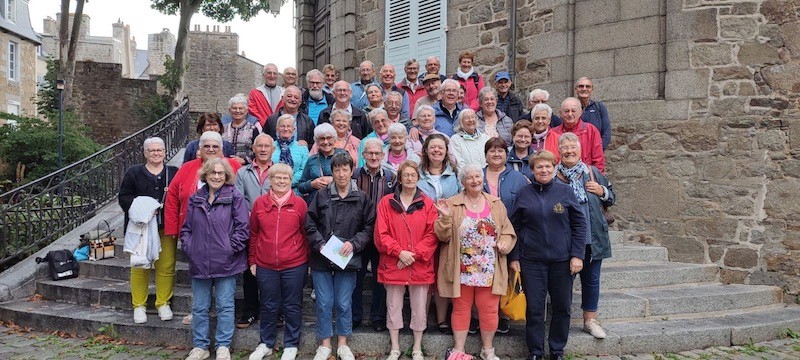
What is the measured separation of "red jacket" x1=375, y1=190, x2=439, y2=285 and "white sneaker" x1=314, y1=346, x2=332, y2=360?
0.74 m

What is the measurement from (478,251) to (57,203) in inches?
245

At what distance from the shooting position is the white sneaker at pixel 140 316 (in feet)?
17.8

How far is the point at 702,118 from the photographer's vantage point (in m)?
6.69

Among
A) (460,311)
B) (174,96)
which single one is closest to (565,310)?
(460,311)

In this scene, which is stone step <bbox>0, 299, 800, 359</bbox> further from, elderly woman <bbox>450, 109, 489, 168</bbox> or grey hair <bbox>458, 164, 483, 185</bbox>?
elderly woman <bbox>450, 109, 489, 168</bbox>

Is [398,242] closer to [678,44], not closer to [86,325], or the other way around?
[86,325]

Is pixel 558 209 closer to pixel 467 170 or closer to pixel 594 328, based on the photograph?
pixel 467 170

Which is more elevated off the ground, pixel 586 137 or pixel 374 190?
pixel 586 137

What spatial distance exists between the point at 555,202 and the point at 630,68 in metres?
3.38

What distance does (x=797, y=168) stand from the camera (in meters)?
6.29

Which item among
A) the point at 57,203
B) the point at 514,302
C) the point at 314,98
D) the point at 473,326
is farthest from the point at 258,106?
the point at 514,302

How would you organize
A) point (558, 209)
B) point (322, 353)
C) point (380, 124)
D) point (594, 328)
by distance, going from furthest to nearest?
point (380, 124)
point (594, 328)
point (322, 353)
point (558, 209)

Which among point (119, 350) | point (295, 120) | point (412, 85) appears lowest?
point (119, 350)

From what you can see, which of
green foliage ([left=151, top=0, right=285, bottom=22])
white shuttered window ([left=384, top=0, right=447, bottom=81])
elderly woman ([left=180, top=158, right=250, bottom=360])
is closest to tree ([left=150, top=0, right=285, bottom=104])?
green foliage ([left=151, top=0, right=285, bottom=22])
